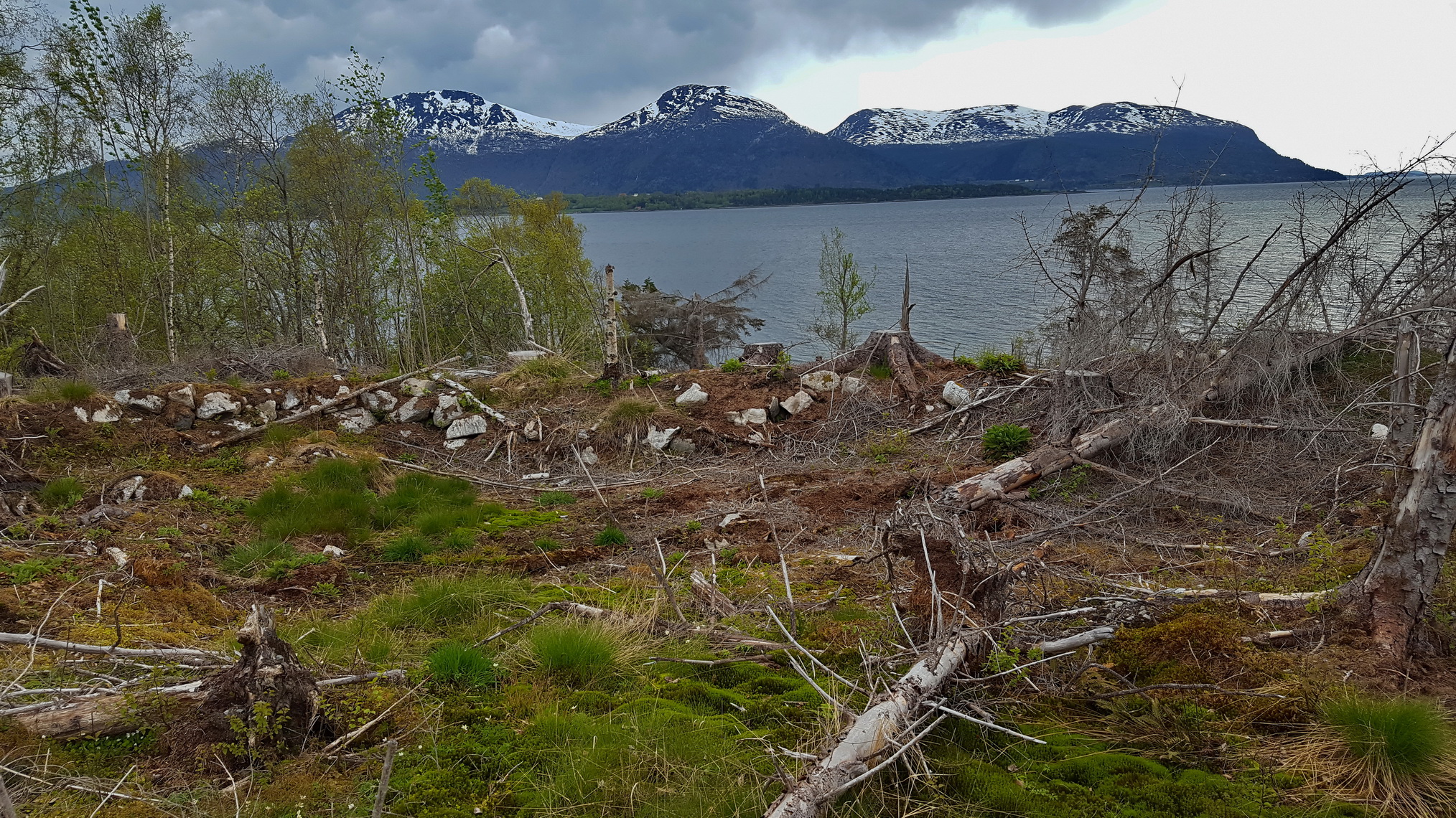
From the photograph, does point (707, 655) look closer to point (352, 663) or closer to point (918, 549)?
point (918, 549)

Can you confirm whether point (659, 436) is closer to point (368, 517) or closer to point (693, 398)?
point (693, 398)

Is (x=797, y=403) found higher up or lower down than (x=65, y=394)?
lower down

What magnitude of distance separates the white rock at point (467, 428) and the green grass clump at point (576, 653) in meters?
8.51

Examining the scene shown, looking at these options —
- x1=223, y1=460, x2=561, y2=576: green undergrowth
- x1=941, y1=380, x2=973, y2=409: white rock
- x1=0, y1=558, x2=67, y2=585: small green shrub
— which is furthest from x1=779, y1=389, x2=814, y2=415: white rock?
x1=0, y1=558, x2=67, y2=585: small green shrub

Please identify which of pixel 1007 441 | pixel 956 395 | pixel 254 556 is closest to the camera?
pixel 254 556

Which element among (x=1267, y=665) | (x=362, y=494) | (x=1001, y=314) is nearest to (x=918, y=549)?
(x=1267, y=665)

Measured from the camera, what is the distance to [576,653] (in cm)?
425

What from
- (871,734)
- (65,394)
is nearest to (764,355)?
(65,394)

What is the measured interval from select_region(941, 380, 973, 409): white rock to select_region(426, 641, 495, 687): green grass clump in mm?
8786

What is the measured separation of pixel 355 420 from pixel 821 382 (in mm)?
7730

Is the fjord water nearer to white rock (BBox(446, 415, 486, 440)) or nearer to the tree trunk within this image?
the tree trunk

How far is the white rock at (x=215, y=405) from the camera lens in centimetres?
1153

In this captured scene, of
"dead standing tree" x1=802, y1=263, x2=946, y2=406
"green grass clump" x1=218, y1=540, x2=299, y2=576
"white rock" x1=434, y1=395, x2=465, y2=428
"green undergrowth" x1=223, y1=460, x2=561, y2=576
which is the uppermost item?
"dead standing tree" x1=802, y1=263, x2=946, y2=406

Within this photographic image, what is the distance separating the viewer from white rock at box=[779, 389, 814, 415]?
1231cm
